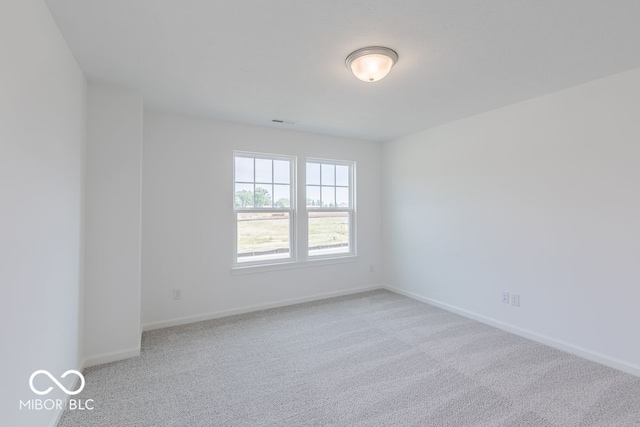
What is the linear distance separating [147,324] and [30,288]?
2.06 m

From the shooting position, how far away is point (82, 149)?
7.89 feet

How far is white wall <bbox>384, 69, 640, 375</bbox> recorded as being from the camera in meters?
2.40

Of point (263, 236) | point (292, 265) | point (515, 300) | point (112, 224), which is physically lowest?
point (515, 300)

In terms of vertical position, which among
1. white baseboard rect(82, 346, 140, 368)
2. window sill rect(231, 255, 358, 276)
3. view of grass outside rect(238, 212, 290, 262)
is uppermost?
view of grass outside rect(238, 212, 290, 262)

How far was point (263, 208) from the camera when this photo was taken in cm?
399

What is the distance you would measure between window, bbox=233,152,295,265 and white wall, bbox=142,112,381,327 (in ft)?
0.49

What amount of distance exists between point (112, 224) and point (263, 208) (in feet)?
5.80

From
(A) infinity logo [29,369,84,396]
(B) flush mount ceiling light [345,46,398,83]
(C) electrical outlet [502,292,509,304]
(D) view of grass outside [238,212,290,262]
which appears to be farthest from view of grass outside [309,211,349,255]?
(A) infinity logo [29,369,84,396]

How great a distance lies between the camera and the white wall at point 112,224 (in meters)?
2.53

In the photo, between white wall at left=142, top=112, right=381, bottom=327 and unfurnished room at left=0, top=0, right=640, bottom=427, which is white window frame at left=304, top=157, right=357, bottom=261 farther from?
white wall at left=142, top=112, right=381, bottom=327

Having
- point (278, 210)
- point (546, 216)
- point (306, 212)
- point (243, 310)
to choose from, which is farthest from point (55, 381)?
point (546, 216)

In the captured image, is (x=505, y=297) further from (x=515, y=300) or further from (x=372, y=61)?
(x=372, y=61)

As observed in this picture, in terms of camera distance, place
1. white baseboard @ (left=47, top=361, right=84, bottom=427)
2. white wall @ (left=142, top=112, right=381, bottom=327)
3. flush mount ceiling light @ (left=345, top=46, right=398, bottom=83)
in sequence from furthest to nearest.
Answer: white wall @ (left=142, top=112, right=381, bottom=327) → flush mount ceiling light @ (left=345, top=46, right=398, bottom=83) → white baseboard @ (left=47, top=361, right=84, bottom=427)

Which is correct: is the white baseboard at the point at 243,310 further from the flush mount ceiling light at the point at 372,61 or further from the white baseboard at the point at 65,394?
the flush mount ceiling light at the point at 372,61
